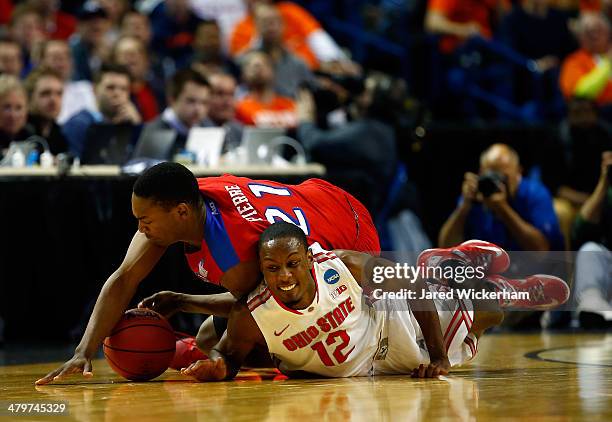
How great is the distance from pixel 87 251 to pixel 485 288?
3.54m

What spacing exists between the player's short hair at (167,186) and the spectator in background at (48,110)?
13.3ft

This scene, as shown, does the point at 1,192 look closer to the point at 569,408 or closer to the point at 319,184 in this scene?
the point at 319,184

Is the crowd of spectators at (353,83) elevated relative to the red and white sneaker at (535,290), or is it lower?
elevated

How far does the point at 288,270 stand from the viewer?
4.77 metres

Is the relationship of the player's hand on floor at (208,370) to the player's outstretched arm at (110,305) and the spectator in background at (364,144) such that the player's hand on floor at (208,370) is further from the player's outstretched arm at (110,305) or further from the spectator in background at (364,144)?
the spectator in background at (364,144)

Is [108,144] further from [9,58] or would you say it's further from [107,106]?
[9,58]

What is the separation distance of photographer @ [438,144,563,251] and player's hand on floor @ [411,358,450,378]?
307 centimetres

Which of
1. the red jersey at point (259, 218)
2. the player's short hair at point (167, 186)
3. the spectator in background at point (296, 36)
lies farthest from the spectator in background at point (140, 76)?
the player's short hair at point (167, 186)

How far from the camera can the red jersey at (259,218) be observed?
4.97 m

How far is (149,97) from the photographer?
1064 centimetres

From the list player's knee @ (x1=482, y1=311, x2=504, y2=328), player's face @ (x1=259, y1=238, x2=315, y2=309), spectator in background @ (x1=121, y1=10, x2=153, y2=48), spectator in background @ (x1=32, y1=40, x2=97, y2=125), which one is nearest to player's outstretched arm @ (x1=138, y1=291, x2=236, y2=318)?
player's face @ (x1=259, y1=238, x2=315, y2=309)

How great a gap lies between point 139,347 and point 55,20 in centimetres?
773

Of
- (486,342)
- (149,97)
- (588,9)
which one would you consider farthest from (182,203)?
(588,9)

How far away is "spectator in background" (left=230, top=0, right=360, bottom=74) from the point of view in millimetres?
11703
